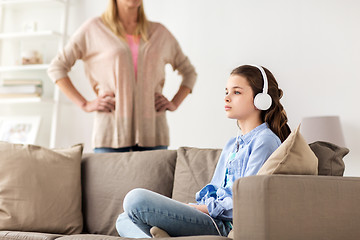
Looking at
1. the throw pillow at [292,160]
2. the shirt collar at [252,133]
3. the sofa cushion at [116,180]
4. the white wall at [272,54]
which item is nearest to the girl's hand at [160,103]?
the sofa cushion at [116,180]

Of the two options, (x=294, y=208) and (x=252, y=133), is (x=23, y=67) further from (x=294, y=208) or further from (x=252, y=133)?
(x=294, y=208)

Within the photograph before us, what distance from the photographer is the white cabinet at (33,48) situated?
4.19 metres

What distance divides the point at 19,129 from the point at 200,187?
2.37 metres

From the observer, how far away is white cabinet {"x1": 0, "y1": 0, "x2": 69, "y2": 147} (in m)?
4.19

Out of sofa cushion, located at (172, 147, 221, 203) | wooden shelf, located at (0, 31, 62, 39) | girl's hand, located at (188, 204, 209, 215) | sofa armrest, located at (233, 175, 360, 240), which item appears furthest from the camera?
wooden shelf, located at (0, 31, 62, 39)

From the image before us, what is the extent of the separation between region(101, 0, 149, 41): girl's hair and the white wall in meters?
1.04

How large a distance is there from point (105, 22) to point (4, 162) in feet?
3.13

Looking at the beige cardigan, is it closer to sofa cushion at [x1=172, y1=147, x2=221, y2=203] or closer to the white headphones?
sofa cushion at [x1=172, y1=147, x2=221, y2=203]

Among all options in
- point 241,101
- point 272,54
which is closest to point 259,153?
point 241,101

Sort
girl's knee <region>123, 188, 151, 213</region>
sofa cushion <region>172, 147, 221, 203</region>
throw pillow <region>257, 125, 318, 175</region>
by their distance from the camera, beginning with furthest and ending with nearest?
sofa cushion <region>172, 147, 221, 203</region> → girl's knee <region>123, 188, 151, 213</region> → throw pillow <region>257, 125, 318, 175</region>

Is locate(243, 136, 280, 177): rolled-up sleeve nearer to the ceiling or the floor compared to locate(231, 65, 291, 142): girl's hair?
nearer to the floor

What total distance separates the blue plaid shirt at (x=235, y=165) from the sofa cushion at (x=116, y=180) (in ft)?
1.46

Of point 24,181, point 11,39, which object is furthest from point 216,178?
point 11,39

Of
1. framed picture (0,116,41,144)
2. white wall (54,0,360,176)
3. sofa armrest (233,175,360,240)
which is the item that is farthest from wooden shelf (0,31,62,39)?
sofa armrest (233,175,360,240)
